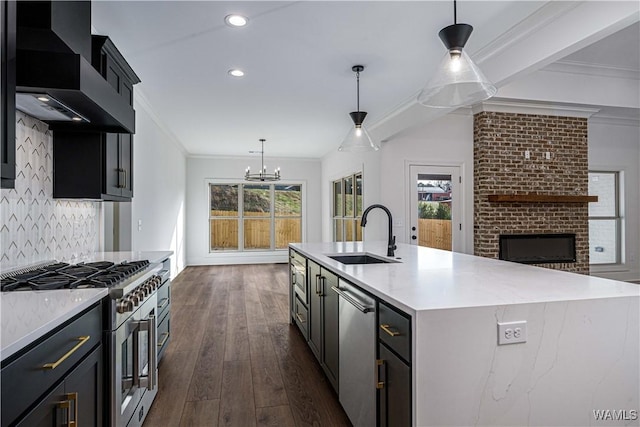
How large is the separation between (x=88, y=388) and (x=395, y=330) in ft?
4.12

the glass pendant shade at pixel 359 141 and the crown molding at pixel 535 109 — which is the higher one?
the crown molding at pixel 535 109

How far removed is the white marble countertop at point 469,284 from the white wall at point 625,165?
18.1 ft

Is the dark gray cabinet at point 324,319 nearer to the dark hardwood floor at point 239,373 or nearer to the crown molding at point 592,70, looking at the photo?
the dark hardwood floor at point 239,373

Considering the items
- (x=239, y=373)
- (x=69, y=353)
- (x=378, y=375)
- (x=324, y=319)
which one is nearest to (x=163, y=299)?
(x=239, y=373)

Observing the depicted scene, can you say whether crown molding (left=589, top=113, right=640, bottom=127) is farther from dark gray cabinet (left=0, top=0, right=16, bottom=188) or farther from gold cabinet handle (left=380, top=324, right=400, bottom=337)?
dark gray cabinet (left=0, top=0, right=16, bottom=188)

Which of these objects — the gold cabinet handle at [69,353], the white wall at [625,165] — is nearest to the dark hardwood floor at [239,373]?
the gold cabinet handle at [69,353]

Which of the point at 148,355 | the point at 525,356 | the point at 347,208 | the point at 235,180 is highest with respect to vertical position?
the point at 235,180

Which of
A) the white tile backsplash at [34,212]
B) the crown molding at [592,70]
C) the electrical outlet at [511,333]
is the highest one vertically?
the crown molding at [592,70]

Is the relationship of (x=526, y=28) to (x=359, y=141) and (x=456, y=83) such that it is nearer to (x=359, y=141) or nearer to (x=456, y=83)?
(x=456, y=83)

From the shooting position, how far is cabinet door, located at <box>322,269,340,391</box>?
7.84 ft

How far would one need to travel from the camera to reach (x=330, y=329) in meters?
2.55

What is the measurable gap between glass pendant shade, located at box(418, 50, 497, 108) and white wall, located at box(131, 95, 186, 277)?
11.2ft

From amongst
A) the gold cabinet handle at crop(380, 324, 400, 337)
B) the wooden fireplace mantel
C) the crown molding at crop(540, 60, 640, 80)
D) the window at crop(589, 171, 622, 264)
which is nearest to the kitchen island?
the gold cabinet handle at crop(380, 324, 400, 337)

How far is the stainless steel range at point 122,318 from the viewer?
170 cm
